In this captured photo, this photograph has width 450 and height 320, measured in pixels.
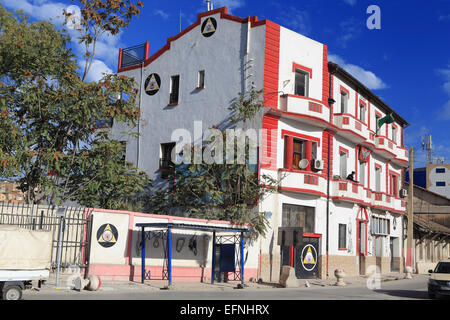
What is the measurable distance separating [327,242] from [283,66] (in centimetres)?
1028

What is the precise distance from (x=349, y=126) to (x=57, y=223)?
19.0 meters

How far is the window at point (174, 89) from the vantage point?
29.9 metres

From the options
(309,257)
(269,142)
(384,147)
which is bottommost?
(309,257)

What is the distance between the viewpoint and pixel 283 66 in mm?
27203

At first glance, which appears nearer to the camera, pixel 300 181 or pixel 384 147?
pixel 300 181

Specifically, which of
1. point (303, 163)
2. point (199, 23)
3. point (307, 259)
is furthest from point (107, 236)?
point (199, 23)

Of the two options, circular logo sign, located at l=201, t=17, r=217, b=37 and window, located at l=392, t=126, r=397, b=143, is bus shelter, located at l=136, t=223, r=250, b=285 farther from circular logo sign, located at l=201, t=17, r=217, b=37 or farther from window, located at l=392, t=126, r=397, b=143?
window, located at l=392, t=126, r=397, b=143

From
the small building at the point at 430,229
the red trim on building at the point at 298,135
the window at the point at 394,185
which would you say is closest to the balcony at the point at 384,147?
the window at the point at 394,185

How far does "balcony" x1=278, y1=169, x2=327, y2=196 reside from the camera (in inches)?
1027

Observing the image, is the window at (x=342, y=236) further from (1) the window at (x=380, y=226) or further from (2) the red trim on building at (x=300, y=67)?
(2) the red trim on building at (x=300, y=67)

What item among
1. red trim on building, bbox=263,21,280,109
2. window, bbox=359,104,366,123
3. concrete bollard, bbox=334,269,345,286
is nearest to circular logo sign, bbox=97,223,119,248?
red trim on building, bbox=263,21,280,109

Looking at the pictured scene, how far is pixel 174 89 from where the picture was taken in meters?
30.2

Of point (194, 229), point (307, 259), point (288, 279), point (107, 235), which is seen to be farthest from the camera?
point (307, 259)

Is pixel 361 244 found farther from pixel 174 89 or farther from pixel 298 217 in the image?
pixel 174 89
